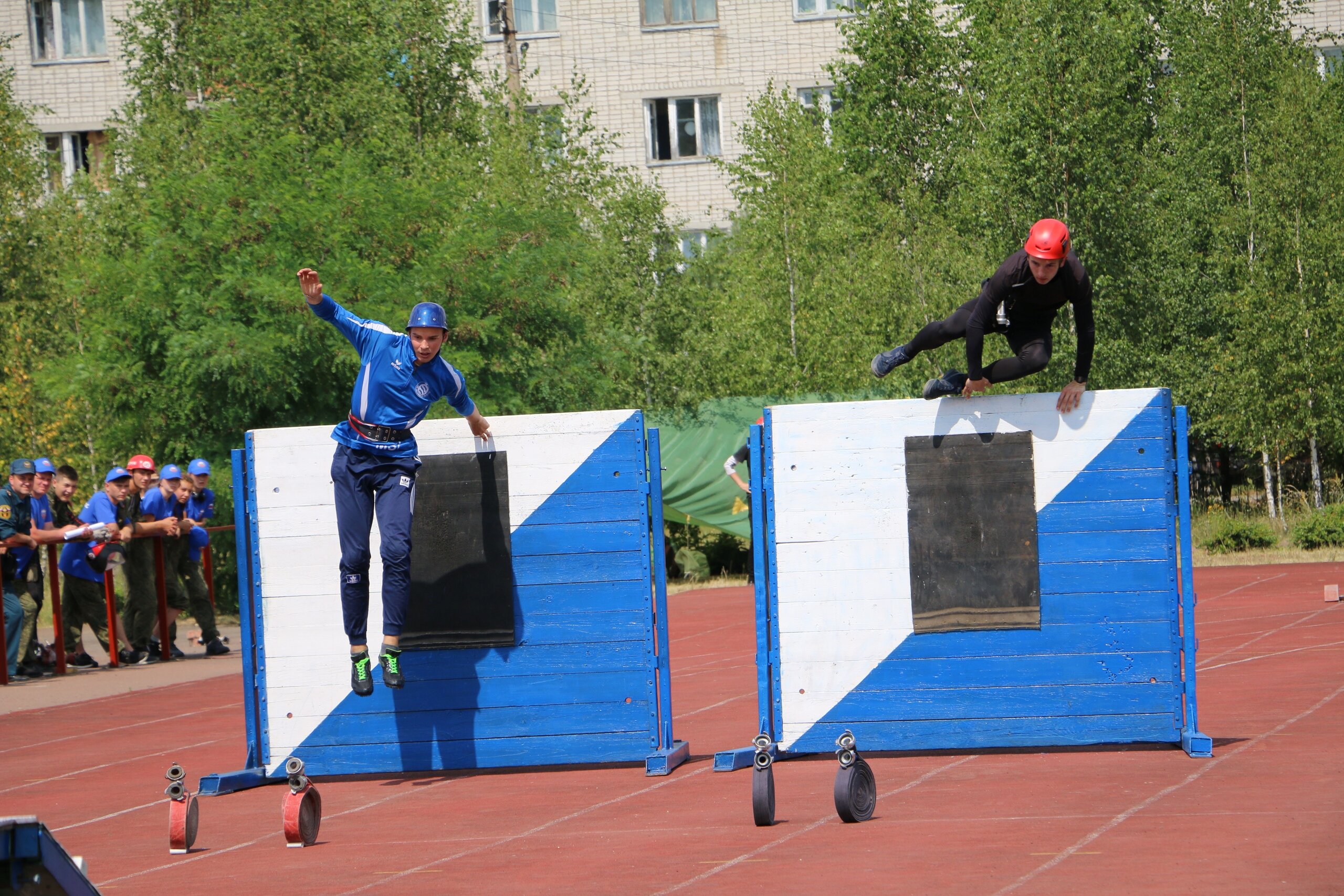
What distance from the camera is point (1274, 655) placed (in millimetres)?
12258

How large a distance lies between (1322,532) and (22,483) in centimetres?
1706

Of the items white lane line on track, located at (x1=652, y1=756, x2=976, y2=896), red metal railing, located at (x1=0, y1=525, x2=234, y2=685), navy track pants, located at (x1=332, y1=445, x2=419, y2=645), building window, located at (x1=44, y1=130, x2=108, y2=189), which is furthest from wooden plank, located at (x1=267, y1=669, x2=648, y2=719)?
building window, located at (x1=44, y1=130, x2=108, y2=189)

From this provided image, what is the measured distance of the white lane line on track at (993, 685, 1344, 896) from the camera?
5699mm

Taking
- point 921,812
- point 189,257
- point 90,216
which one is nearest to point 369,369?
point 921,812

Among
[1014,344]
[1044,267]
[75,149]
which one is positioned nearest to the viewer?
[1044,267]

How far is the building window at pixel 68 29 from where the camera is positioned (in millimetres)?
42250

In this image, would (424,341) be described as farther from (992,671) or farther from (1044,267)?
(992,671)

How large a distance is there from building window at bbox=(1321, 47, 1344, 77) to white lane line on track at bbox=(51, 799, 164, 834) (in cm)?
2914

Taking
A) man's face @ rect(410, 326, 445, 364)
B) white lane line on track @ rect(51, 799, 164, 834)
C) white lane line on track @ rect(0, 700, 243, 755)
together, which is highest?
man's face @ rect(410, 326, 445, 364)

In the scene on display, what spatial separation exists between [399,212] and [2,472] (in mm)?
11516

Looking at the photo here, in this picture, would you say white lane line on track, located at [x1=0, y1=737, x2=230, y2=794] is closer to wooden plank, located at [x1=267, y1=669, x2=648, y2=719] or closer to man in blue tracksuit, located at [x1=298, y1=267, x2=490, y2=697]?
wooden plank, located at [x1=267, y1=669, x2=648, y2=719]

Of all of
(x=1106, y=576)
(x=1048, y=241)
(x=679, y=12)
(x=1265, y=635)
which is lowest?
(x=1265, y=635)

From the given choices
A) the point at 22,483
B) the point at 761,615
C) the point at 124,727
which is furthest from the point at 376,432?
the point at 22,483

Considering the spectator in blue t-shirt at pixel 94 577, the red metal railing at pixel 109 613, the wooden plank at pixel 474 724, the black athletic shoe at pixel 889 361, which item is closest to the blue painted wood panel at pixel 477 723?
the wooden plank at pixel 474 724
